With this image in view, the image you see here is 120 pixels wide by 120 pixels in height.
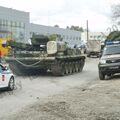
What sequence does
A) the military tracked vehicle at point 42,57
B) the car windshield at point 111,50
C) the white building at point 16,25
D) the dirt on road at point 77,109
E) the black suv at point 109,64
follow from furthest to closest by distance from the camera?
the white building at point 16,25 → the military tracked vehicle at point 42,57 → the car windshield at point 111,50 → the black suv at point 109,64 → the dirt on road at point 77,109

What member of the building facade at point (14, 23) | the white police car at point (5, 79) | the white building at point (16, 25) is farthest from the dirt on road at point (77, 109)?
the building facade at point (14, 23)

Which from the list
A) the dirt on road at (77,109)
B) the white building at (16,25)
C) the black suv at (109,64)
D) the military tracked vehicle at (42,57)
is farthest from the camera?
the white building at (16,25)

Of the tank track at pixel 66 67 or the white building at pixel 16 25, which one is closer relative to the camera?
the tank track at pixel 66 67

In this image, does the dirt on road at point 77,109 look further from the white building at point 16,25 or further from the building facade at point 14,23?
the building facade at point 14,23

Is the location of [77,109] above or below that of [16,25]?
below

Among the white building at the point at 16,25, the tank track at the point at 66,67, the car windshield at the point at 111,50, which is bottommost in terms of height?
the tank track at the point at 66,67

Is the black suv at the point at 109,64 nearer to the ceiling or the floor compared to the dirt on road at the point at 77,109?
nearer to the ceiling

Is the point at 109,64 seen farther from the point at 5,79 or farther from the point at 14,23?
the point at 14,23

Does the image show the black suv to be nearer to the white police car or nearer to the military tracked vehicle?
the military tracked vehicle

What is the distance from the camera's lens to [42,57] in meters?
29.6

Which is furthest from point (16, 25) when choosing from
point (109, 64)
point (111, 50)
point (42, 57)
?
point (109, 64)

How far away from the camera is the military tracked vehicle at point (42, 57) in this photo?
97.1 feet

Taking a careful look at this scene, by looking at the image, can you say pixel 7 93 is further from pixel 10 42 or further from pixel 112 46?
pixel 10 42

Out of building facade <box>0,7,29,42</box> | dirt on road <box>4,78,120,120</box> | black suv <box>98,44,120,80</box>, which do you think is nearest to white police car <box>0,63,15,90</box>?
dirt on road <box>4,78,120,120</box>
